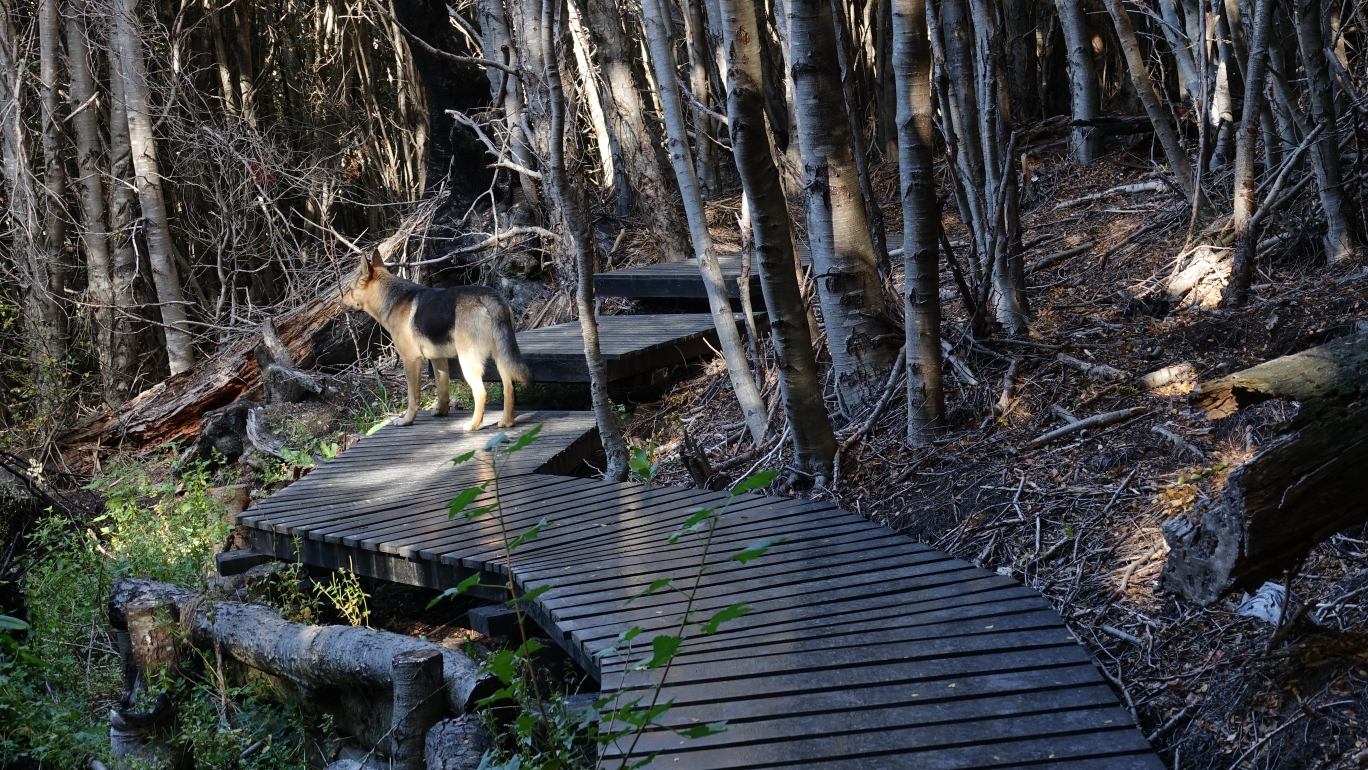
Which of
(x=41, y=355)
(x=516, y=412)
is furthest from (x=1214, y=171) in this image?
(x=41, y=355)

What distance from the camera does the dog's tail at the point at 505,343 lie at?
7445 mm

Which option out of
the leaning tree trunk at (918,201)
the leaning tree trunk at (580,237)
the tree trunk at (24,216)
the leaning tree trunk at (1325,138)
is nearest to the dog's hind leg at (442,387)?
the leaning tree trunk at (580,237)

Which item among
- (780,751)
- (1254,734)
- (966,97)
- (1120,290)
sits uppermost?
(966,97)

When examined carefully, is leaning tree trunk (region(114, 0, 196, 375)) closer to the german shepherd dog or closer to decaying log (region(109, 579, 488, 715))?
the german shepherd dog

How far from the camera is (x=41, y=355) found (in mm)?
13023

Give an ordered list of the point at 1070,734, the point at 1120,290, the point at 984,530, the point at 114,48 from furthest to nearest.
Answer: the point at 114,48 < the point at 1120,290 < the point at 984,530 < the point at 1070,734

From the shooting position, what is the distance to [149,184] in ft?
46.5

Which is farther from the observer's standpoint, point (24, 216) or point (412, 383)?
point (24, 216)

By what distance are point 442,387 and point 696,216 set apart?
276 cm

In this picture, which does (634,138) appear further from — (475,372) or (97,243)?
(97,243)

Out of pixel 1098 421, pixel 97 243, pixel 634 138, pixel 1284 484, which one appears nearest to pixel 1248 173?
pixel 1098 421

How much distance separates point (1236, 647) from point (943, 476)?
2.11 meters

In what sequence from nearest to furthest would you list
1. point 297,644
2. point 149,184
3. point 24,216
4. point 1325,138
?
point 297,644 < point 1325,138 < point 24,216 < point 149,184

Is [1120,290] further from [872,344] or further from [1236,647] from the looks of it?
[1236,647]
